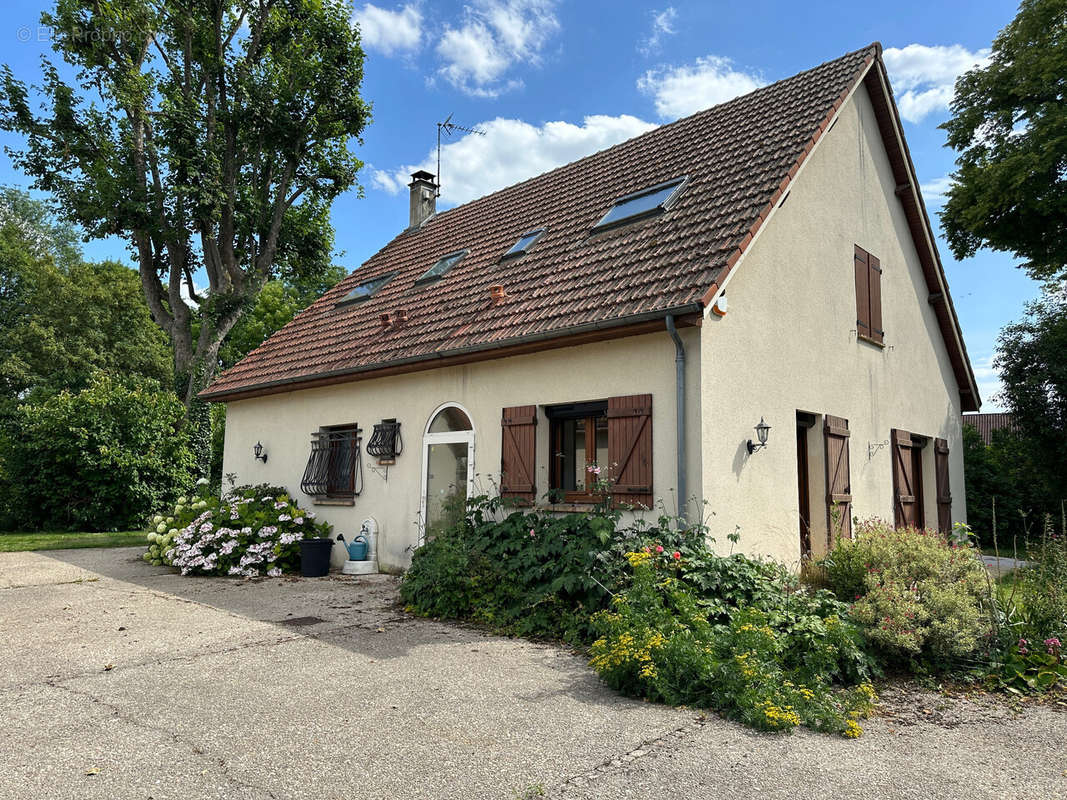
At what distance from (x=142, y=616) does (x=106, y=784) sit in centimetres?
449

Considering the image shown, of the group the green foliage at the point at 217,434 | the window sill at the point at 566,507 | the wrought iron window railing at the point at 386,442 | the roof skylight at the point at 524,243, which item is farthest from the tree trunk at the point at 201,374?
the window sill at the point at 566,507

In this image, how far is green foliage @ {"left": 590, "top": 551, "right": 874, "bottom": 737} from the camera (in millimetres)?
4359

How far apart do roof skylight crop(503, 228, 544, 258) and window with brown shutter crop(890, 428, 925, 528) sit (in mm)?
6158

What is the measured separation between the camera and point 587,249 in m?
9.38

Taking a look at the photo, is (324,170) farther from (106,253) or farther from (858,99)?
(106,253)

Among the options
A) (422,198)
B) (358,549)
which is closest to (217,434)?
(422,198)

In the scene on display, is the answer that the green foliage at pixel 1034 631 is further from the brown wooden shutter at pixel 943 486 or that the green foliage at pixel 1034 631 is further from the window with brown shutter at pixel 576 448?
the brown wooden shutter at pixel 943 486

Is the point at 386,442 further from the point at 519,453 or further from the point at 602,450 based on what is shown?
the point at 602,450

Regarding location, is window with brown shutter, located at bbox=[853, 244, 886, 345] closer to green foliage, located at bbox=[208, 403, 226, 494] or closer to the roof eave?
the roof eave

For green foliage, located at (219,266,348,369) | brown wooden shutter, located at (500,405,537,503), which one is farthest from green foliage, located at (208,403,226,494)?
brown wooden shutter, located at (500,405,537,503)

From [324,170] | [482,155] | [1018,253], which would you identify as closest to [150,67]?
[324,170]

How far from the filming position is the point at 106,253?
34.4 m

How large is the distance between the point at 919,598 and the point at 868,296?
19.5ft

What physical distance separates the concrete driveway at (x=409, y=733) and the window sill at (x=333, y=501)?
445 cm
